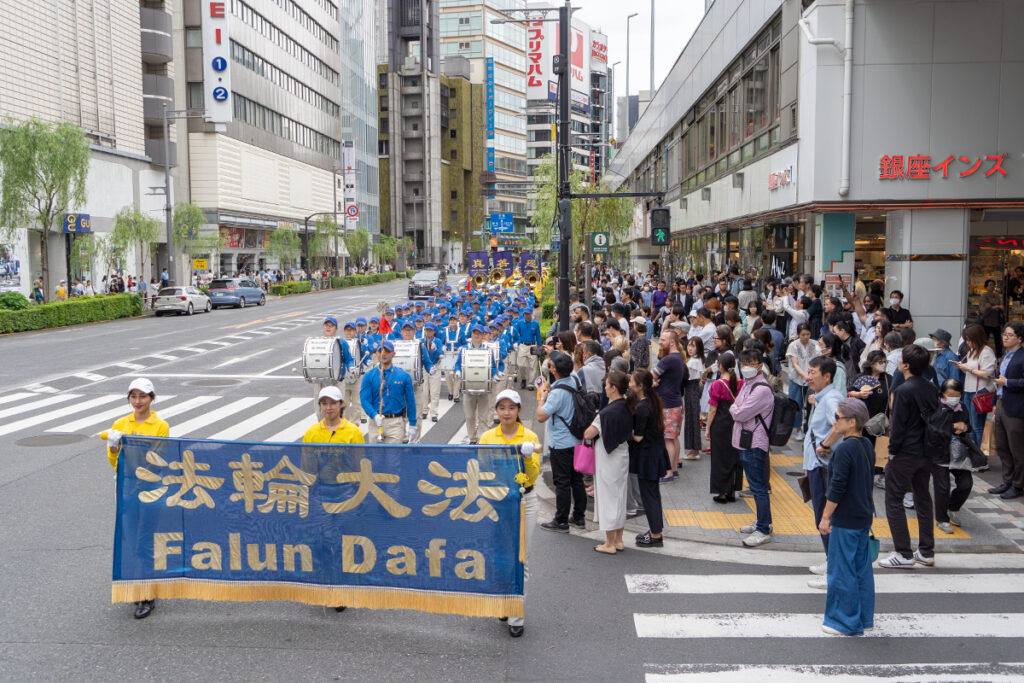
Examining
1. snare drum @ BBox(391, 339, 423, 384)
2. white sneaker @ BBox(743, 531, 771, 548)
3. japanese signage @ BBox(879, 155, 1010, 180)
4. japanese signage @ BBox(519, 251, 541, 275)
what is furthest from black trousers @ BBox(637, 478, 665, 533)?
japanese signage @ BBox(519, 251, 541, 275)

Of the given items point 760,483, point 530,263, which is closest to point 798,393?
point 760,483

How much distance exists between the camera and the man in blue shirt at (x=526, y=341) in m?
17.7

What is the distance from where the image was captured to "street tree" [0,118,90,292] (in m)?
33.8

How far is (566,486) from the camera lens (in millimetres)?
8750

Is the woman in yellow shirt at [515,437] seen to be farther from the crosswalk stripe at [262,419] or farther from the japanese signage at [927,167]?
the japanese signage at [927,167]

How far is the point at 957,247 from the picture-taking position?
53.6 ft

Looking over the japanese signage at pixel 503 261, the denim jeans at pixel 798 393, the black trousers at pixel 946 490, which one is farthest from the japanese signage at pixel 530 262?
the black trousers at pixel 946 490

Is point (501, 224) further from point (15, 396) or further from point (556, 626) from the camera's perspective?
point (556, 626)

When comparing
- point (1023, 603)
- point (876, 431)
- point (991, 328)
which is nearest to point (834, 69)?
point (991, 328)

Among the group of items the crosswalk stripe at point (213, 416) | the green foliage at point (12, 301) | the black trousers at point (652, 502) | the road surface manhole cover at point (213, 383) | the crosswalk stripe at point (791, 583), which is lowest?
the crosswalk stripe at point (791, 583)

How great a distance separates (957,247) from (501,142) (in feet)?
389

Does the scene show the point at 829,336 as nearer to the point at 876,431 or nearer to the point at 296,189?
the point at 876,431

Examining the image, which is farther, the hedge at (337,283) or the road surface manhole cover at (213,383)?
the hedge at (337,283)

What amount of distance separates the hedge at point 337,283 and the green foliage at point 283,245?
3.57m
